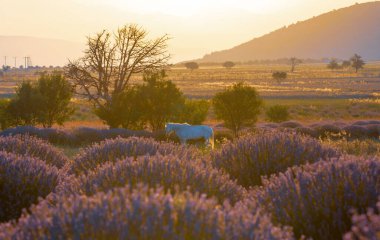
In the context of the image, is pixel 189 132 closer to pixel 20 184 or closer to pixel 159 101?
pixel 159 101

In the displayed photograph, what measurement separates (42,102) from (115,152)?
32.2 meters

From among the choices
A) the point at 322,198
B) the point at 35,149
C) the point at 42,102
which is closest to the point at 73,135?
the point at 42,102

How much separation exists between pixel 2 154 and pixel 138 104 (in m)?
29.1

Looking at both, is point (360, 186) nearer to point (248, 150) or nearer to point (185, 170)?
point (185, 170)

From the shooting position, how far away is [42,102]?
41.6 m

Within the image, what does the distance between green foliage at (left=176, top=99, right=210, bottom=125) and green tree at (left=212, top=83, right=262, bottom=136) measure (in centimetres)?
387

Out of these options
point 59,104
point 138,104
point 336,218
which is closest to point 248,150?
point 336,218

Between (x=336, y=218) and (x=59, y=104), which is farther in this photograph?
(x=59, y=104)

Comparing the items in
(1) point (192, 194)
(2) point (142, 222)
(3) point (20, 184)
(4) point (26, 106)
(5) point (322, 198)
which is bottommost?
(4) point (26, 106)

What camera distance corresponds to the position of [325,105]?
257 feet

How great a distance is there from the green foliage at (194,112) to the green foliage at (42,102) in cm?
798

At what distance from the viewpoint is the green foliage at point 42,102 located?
41406 mm

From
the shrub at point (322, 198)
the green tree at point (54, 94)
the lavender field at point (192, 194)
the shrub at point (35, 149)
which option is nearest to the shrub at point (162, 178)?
the lavender field at point (192, 194)

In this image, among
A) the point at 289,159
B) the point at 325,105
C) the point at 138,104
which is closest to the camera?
the point at 289,159
